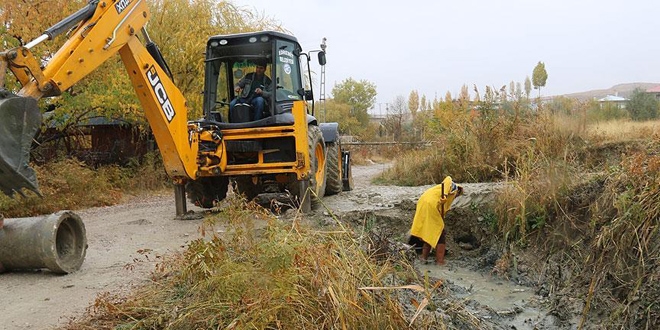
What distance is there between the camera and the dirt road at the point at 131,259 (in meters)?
4.93

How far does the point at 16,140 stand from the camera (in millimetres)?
4832

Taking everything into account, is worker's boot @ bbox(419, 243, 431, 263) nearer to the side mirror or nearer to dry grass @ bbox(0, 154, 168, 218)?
the side mirror

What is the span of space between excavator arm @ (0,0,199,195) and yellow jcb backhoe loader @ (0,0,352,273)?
0.4 inches

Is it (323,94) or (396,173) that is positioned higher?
(323,94)

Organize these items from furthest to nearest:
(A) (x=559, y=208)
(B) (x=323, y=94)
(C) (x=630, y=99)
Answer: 1. (C) (x=630, y=99)
2. (B) (x=323, y=94)
3. (A) (x=559, y=208)

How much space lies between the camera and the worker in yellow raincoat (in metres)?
7.65

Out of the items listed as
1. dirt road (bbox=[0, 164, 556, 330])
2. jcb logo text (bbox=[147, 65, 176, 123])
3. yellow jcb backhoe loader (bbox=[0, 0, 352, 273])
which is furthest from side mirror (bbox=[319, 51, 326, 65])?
jcb logo text (bbox=[147, 65, 176, 123])

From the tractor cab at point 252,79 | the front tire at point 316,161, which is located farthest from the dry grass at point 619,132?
the tractor cab at point 252,79

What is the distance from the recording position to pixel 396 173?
15.5 m

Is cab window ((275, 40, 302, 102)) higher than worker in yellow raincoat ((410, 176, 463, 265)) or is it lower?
higher

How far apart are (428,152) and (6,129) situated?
1081 centimetres

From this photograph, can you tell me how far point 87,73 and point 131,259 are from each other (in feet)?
6.85

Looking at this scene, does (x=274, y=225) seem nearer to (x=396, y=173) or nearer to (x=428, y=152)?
(x=428, y=152)

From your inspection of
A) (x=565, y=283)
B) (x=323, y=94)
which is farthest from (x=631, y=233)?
(x=323, y=94)
